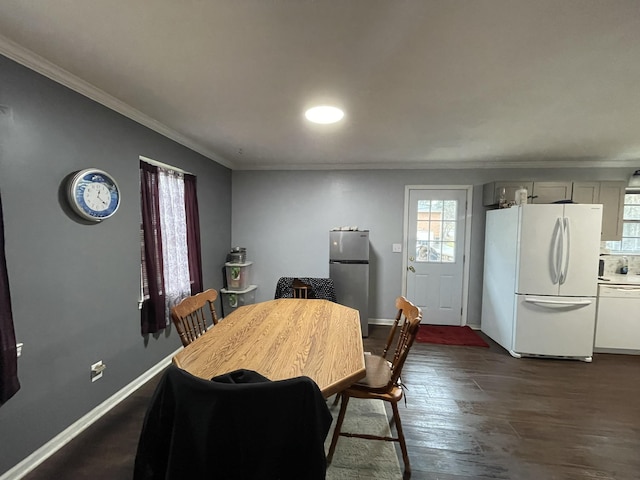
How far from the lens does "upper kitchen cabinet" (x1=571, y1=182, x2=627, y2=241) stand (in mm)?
3395

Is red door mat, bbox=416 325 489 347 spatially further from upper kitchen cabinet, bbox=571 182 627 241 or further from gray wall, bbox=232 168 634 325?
upper kitchen cabinet, bbox=571 182 627 241

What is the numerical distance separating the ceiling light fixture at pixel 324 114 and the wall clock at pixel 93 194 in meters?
1.55

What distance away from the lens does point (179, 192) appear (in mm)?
3000

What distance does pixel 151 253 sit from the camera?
2.53 metres

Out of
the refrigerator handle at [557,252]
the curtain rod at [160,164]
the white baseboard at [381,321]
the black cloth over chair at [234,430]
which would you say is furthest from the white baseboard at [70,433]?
the refrigerator handle at [557,252]

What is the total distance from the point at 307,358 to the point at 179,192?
7.92 ft

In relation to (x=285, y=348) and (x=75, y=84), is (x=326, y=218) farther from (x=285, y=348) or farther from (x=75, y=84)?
(x=75, y=84)

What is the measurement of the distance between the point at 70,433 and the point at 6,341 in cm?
85

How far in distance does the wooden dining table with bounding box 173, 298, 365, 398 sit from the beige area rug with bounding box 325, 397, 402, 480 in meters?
0.77

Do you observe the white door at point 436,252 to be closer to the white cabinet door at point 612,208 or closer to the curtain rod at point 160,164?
the white cabinet door at point 612,208

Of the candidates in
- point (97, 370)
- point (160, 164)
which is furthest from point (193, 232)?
point (97, 370)

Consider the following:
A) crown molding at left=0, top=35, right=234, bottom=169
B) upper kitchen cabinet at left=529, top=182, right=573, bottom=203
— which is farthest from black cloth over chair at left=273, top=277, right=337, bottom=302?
upper kitchen cabinet at left=529, top=182, right=573, bottom=203

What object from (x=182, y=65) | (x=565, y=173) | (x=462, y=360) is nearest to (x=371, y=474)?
(x=462, y=360)

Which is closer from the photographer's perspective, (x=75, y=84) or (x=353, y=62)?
(x=353, y=62)
